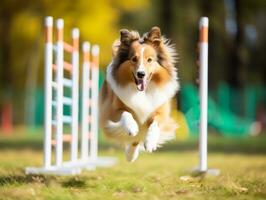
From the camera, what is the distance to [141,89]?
537 centimetres

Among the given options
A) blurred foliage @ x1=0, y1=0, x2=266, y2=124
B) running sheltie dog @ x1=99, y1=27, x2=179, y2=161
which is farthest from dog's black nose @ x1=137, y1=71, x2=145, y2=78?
blurred foliage @ x1=0, y1=0, x2=266, y2=124

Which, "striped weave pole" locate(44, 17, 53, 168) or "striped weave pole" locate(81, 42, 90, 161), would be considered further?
"striped weave pole" locate(81, 42, 90, 161)

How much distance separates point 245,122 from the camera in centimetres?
2309

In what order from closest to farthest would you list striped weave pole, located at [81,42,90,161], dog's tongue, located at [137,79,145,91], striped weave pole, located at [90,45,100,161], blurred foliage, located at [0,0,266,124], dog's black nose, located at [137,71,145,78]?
dog's black nose, located at [137,71,145,78], dog's tongue, located at [137,79,145,91], striped weave pole, located at [81,42,90,161], striped weave pole, located at [90,45,100,161], blurred foliage, located at [0,0,266,124]

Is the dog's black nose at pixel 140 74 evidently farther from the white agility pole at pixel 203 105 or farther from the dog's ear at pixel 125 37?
the white agility pole at pixel 203 105

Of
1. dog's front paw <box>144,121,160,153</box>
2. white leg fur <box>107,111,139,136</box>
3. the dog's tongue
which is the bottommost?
dog's front paw <box>144,121,160,153</box>

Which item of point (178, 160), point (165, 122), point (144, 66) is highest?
point (144, 66)

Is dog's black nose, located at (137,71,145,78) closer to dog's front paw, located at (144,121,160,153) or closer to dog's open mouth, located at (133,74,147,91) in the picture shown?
dog's open mouth, located at (133,74,147,91)

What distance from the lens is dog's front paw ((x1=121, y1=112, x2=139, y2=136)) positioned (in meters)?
5.32

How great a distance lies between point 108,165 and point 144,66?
10.1 feet

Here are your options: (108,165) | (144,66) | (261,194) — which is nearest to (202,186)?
(261,194)

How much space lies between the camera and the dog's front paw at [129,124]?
5.32m

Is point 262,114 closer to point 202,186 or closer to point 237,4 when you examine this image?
point 237,4

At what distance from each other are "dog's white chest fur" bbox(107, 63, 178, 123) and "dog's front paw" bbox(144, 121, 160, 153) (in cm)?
23
